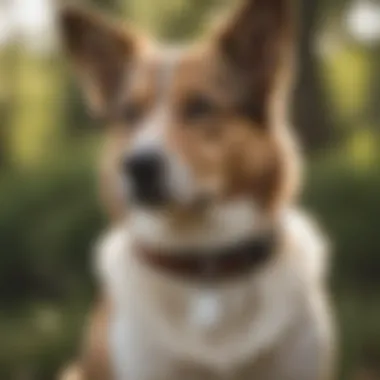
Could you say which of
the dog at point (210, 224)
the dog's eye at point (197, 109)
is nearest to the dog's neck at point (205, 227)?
the dog at point (210, 224)

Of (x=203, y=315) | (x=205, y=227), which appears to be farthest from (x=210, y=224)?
(x=203, y=315)

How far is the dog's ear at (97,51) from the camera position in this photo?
58.0 inches

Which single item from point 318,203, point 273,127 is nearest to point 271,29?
point 273,127

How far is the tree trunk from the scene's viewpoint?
1.50 meters

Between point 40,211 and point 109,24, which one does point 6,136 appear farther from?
point 109,24

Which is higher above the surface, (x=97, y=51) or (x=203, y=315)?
(x=97, y=51)

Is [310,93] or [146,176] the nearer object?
[146,176]

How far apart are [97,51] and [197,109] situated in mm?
170

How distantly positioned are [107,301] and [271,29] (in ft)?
1.46

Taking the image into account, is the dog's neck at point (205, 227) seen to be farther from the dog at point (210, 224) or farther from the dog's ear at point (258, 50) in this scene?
the dog's ear at point (258, 50)

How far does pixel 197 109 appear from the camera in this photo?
4.72ft

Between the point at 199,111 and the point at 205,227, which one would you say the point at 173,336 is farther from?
the point at 199,111

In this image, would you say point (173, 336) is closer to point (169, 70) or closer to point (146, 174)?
point (146, 174)

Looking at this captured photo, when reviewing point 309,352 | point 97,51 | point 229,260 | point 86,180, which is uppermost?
point 97,51
